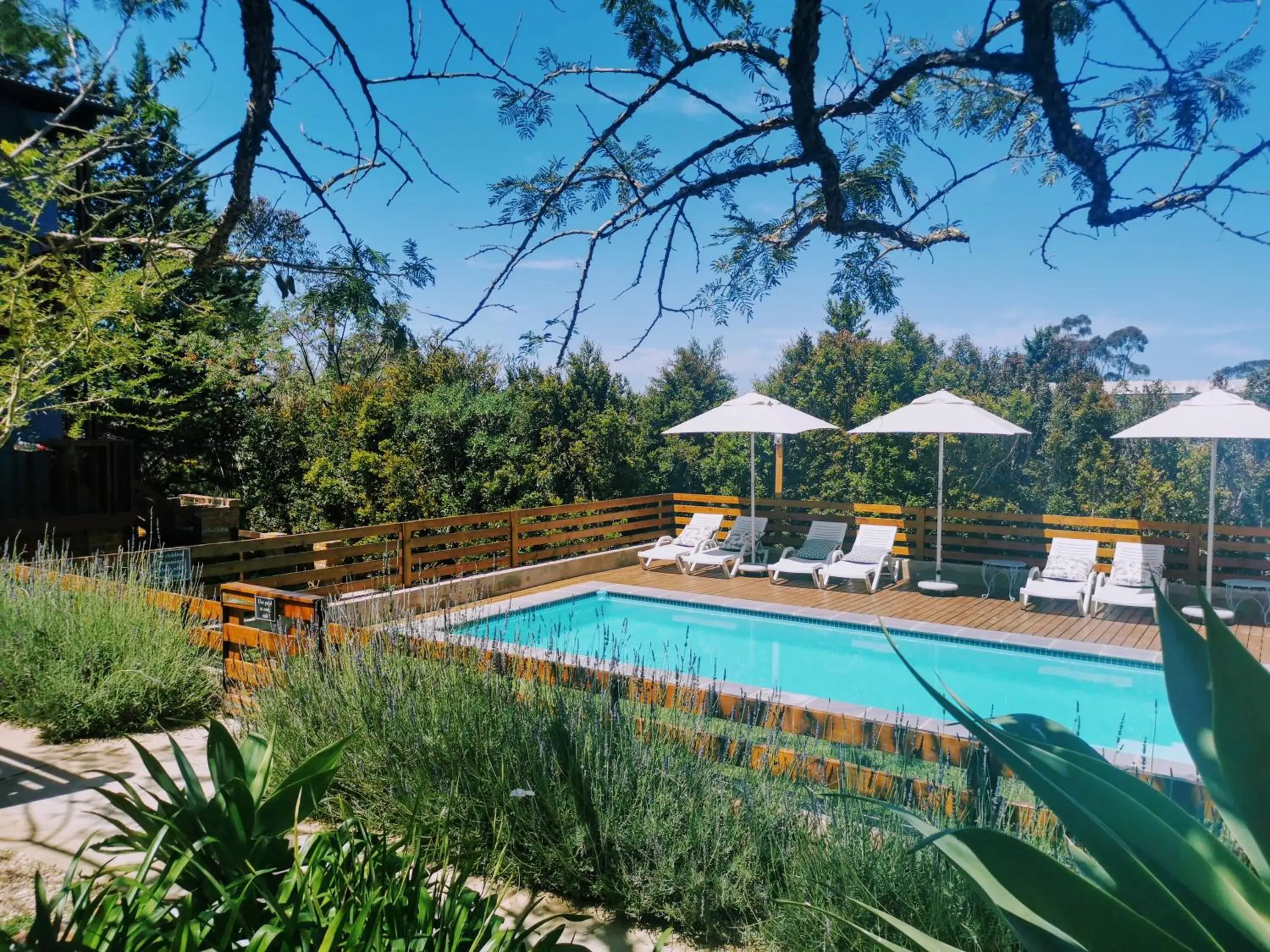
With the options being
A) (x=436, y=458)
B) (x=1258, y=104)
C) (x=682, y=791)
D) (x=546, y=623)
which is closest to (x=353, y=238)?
(x=682, y=791)

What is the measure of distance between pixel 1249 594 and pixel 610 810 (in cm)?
943

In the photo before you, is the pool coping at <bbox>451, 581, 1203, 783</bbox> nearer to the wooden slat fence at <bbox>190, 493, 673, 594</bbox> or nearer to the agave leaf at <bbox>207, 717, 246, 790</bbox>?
the wooden slat fence at <bbox>190, 493, 673, 594</bbox>

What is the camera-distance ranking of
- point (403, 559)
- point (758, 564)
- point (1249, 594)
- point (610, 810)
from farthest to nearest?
point (758, 564)
point (403, 559)
point (1249, 594)
point (610, 810)

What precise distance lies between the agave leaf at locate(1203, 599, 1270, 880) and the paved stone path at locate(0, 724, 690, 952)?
230 centimetres

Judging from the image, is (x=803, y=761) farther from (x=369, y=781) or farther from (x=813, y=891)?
(x=369, y=781)

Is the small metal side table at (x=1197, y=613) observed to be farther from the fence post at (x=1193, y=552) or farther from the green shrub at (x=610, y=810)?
the green shrub at (x=610, y=810)

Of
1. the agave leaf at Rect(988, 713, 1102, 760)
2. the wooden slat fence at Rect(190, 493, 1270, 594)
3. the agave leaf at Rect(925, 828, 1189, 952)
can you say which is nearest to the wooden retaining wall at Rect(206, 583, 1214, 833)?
the agave leaf at Rect(988, 713, 1102, 760)

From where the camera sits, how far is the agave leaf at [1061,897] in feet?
2.90

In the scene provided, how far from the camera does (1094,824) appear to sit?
0.93 m

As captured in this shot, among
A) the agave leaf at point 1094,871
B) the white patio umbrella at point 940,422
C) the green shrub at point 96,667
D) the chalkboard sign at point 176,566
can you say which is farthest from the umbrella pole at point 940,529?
the agave leaf at point 1094,871

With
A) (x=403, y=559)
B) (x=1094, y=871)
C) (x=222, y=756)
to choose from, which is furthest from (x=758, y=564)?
(x=1094, y=871)

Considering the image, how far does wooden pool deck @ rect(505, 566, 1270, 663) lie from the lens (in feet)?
28.7

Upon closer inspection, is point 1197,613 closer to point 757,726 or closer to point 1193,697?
point 757,726

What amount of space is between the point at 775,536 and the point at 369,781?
10369mm
